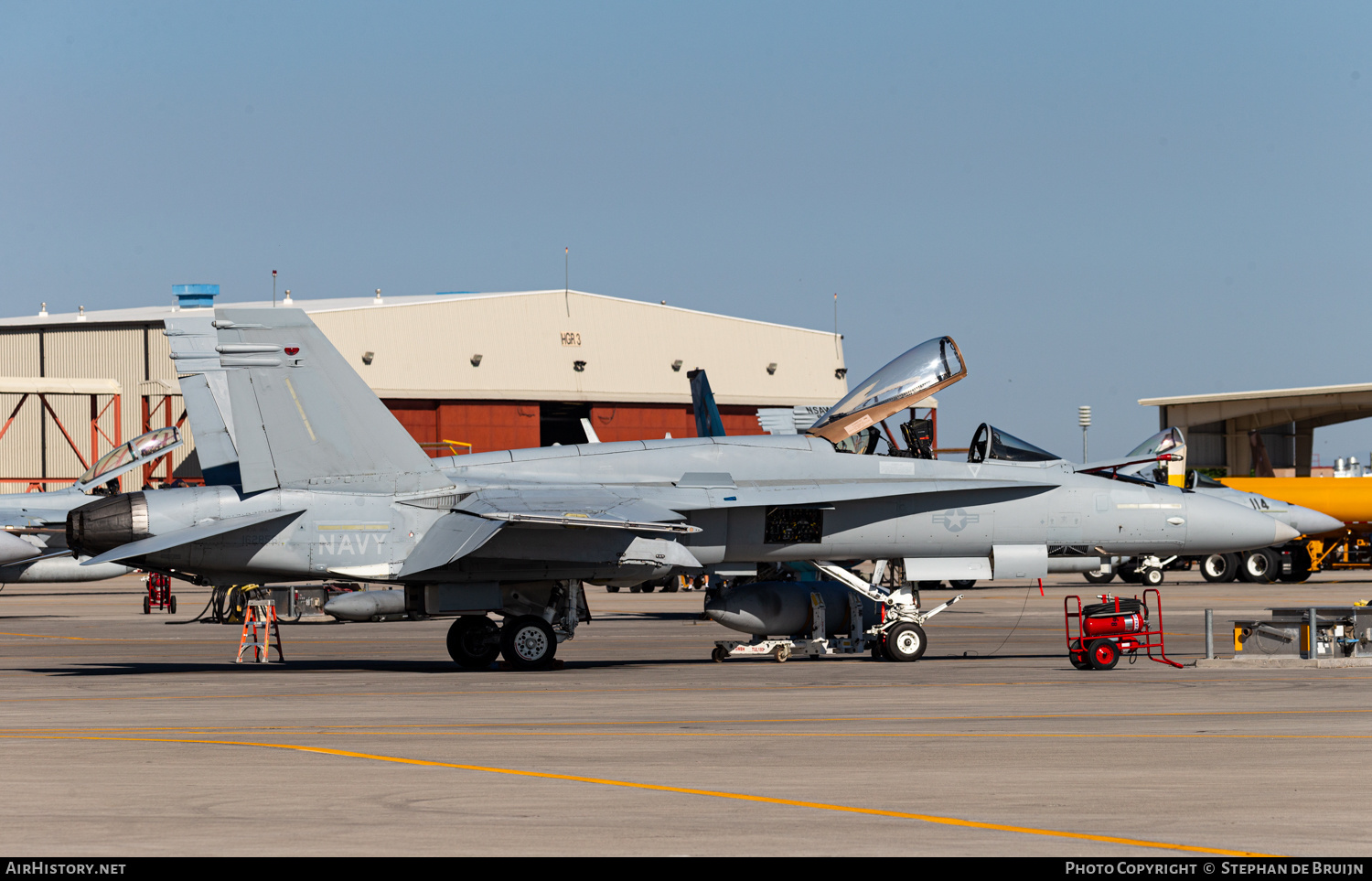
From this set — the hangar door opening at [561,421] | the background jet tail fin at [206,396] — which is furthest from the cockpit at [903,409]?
the hangar door opening at [561,421]

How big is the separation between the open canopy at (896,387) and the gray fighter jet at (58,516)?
56.0 ft

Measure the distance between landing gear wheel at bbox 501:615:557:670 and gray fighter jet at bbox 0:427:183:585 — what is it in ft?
47.5

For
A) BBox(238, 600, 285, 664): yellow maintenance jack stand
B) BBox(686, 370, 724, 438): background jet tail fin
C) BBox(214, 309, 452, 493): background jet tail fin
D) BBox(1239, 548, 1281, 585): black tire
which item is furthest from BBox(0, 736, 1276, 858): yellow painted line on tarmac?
BBox(1239, 548, 1281, 585): black tire

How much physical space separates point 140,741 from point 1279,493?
1593 inches

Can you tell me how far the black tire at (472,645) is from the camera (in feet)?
61.1

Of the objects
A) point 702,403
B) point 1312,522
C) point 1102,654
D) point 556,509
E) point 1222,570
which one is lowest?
point 1222,570

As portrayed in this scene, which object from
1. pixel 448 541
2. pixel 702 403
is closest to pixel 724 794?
pixel 448 541

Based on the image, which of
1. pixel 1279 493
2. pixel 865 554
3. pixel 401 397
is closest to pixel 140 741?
pixel 865 554

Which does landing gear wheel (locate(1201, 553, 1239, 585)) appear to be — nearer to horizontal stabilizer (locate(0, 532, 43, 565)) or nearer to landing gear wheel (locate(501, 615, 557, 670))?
landing gear wheel (locate(501, 615, 557, 670))

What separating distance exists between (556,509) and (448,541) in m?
1.33

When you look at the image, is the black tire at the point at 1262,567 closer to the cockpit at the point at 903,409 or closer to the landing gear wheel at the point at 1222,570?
the landing gear wheel at the point at 1222,570

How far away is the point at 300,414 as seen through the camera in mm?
17281

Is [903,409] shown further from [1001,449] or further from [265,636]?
[265,636]

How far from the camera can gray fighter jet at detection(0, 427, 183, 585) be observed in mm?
31198
